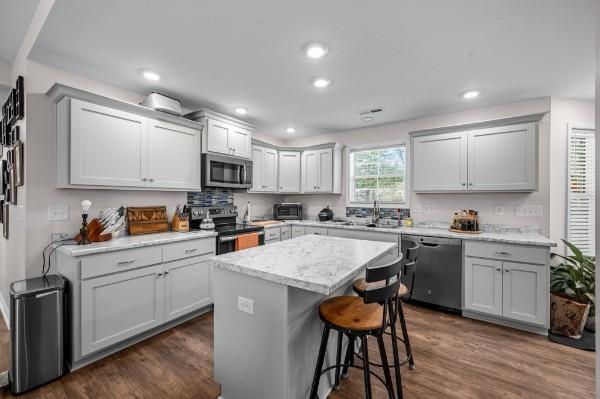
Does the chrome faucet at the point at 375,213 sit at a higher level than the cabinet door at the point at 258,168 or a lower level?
lower

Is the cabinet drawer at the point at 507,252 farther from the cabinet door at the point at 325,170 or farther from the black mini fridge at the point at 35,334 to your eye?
the black mini fridge at the point at 35,334

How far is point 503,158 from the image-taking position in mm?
3037

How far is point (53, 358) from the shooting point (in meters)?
1.86

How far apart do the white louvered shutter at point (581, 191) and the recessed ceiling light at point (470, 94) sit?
1.30 m

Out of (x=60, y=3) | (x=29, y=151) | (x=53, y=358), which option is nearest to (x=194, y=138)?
(x=29, y=151)

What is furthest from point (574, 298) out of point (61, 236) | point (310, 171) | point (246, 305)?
point (61, 236)

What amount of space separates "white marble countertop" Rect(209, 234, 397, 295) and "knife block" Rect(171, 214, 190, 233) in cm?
145

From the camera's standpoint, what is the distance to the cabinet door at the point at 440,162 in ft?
10.8

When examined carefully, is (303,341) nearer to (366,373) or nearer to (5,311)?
(366,373)

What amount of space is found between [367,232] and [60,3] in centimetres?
354

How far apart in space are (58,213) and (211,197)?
1.67 meters

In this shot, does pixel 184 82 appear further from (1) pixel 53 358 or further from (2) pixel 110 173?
(1) pixel 53 358

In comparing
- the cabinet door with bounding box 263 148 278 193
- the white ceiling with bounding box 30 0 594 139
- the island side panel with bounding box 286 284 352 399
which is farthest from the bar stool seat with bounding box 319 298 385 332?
the cabinet door with bounding box 263 148 278 193

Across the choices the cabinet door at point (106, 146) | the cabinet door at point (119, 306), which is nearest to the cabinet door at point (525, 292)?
the cabinet door at point (119, 306)
